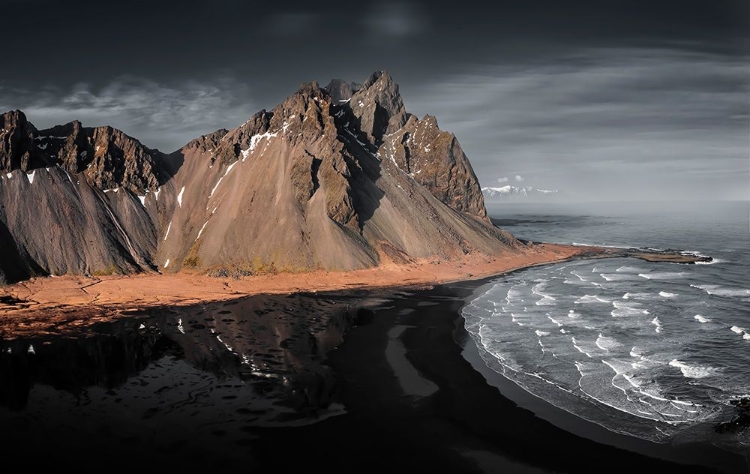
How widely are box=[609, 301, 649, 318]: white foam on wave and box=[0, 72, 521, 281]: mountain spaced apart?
39.4 m

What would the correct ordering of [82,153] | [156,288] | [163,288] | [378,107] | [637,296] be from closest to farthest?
[637,296], [156,288], [163,288], [82,153], [378,107]

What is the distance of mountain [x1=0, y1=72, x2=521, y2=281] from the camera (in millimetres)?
82688

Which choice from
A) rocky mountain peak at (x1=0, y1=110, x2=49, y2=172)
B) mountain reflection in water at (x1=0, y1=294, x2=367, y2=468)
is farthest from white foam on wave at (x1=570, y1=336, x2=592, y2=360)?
rocky mountain peak at (x1=0, y1=110, x2=49, y2=172)

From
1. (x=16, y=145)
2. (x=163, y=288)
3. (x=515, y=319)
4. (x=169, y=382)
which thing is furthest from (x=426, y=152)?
(x=169, y=382)

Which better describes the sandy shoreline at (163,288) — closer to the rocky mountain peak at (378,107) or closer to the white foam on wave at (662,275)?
the white foam on wave at (662,275)

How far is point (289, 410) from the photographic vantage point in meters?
32.8

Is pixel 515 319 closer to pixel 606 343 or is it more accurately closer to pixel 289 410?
pixel 606 343

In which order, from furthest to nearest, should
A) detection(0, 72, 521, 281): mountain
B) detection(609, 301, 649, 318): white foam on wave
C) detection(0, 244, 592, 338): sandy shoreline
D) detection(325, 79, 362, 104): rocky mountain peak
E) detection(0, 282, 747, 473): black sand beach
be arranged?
detection(325, 79, 362, 104): rocky mountain peak
detection(0, 72, 521, 281): mountain
detection(609, 301, 649, 318): white foam on wave
detection(0, 244, 592, 338): sandy shoreline
detection(0, 282, 747, 473): black sand beach

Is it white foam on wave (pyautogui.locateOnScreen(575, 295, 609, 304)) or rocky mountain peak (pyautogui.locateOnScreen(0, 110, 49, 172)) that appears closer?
white foam on wave (pyautogui.locateOnScreen(575, 295, 609, 304))

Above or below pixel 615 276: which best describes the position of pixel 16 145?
above

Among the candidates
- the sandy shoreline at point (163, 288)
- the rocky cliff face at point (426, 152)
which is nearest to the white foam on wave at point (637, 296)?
the sandy shoreline at point (163, 288)

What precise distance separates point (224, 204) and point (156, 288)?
29050mm

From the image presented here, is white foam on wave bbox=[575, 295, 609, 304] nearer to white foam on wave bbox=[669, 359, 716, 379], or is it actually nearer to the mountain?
white foam on wave bbox=[669, 359, 716, 379]

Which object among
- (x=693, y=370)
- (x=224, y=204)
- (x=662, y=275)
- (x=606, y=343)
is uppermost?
(x=224, y=204)
